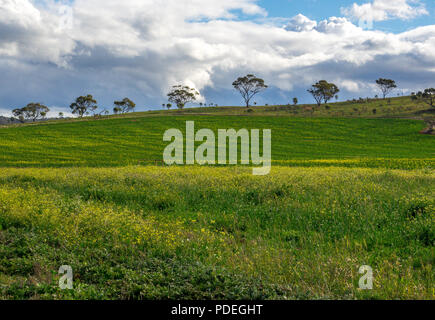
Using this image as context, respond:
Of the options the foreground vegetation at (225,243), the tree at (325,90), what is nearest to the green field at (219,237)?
the foreground vegetation at (225,243)

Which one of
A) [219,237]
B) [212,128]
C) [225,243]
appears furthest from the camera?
[212,128]

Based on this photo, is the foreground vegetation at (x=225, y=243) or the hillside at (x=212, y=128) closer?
the foreground vegetation at (x=225, y=243)

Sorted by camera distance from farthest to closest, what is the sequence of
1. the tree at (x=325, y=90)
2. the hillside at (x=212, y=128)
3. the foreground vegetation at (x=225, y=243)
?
the tree at (x=325, y=90) < the hillside at (x=212, y=128) < the foreground vegetation at (x=225, y=243)

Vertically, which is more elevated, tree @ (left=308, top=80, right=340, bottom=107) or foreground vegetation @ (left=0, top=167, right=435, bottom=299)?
tree @ (left=308, top=80, right=340, bottom=107)

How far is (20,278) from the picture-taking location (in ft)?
24.3

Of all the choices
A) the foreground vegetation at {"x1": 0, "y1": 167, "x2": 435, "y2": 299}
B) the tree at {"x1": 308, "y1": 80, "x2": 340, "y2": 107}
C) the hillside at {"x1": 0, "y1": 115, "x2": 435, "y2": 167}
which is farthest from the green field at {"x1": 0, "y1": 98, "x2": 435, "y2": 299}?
the tree at {"x1": 308, "y1": 80, "x2": 340, "y2": 107}

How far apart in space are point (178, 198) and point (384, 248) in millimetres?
8639

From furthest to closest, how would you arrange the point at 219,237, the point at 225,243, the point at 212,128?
the point at 212,128
the point at 219,237
the point at 225,243

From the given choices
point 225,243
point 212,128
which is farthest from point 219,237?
point 212,128

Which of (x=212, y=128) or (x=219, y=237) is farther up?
(x=212, y=128)

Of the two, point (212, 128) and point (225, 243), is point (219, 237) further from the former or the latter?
point (212, 128)

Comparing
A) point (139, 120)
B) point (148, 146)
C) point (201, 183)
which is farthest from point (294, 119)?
point (201, 183)

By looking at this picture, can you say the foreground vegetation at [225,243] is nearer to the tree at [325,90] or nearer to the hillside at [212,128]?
the hillside at [212,128]

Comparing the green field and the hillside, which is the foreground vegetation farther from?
the hillside
